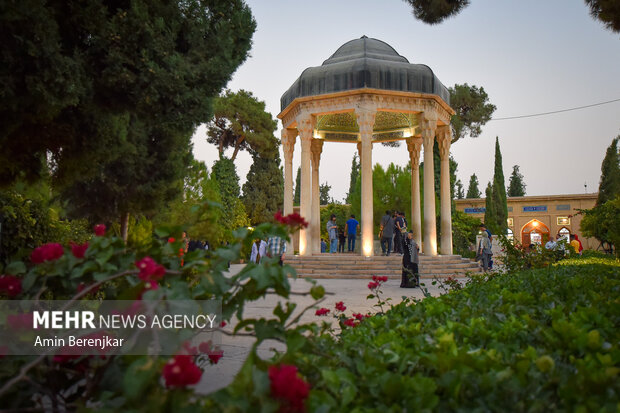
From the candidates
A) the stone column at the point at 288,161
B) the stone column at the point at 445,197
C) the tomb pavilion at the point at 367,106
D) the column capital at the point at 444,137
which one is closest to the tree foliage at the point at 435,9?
the tomb pavilion at the point at 367,106

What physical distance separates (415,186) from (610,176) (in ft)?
→ 61.3

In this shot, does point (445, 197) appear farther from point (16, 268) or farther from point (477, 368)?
point (16, 268)

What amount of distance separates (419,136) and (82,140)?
14775 mm

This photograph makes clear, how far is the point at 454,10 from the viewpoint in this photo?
6.09m

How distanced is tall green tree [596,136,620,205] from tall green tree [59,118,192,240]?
2703cm

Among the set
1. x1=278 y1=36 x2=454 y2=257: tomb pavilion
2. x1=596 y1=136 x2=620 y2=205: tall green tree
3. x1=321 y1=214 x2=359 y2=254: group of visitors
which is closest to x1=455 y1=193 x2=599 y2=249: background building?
x1=596 y1=136 x2=620 y2=205: tall green tree

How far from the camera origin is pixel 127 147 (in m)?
10.0

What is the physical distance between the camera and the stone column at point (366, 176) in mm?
13828

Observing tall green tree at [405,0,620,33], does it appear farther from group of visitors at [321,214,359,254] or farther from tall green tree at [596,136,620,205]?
tall green tree at [596,136,620,205]

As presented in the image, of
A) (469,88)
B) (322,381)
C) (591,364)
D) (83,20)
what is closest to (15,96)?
(83,20)

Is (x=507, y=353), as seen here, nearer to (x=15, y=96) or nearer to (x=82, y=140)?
(x=15, y=96)

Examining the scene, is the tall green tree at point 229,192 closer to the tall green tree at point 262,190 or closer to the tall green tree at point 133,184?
the tall green tree at point 262,190

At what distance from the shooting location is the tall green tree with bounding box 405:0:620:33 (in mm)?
5228

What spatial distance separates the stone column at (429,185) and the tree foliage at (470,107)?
49.6 ft
